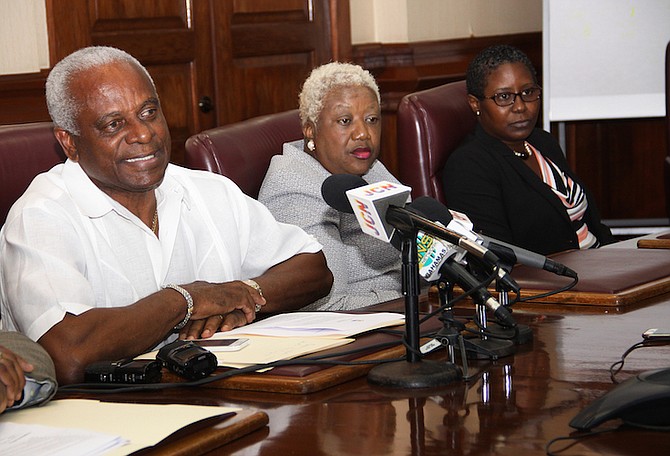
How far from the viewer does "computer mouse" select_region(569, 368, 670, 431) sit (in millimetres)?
1216

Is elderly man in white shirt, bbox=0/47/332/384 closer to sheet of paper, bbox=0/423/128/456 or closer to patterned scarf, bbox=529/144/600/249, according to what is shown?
sheet of paper, bbox=0/423/128/456

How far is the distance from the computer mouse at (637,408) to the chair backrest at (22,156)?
4.32 feet

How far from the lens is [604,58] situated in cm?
482

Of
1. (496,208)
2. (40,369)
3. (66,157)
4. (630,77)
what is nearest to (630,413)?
(40,369)

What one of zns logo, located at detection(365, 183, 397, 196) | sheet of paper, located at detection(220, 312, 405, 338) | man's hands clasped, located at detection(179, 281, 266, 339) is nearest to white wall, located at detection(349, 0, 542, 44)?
man's hands clasped, located at detection(179, 281, 266, 339)

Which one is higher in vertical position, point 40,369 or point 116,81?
point 116,81

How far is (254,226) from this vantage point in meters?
2.35

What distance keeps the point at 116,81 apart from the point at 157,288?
1.34ft

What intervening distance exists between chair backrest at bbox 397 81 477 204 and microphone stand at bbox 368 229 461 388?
5.74 ft

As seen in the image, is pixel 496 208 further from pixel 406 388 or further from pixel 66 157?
pixel 406 388

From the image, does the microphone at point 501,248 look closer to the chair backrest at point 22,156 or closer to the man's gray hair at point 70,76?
the man's gray hair at point 70,76

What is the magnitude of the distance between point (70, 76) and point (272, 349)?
752 millimetres

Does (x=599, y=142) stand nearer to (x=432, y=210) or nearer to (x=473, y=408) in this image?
(x=432, y=210)

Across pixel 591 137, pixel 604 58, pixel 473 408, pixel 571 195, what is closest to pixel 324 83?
pixel 571 195
